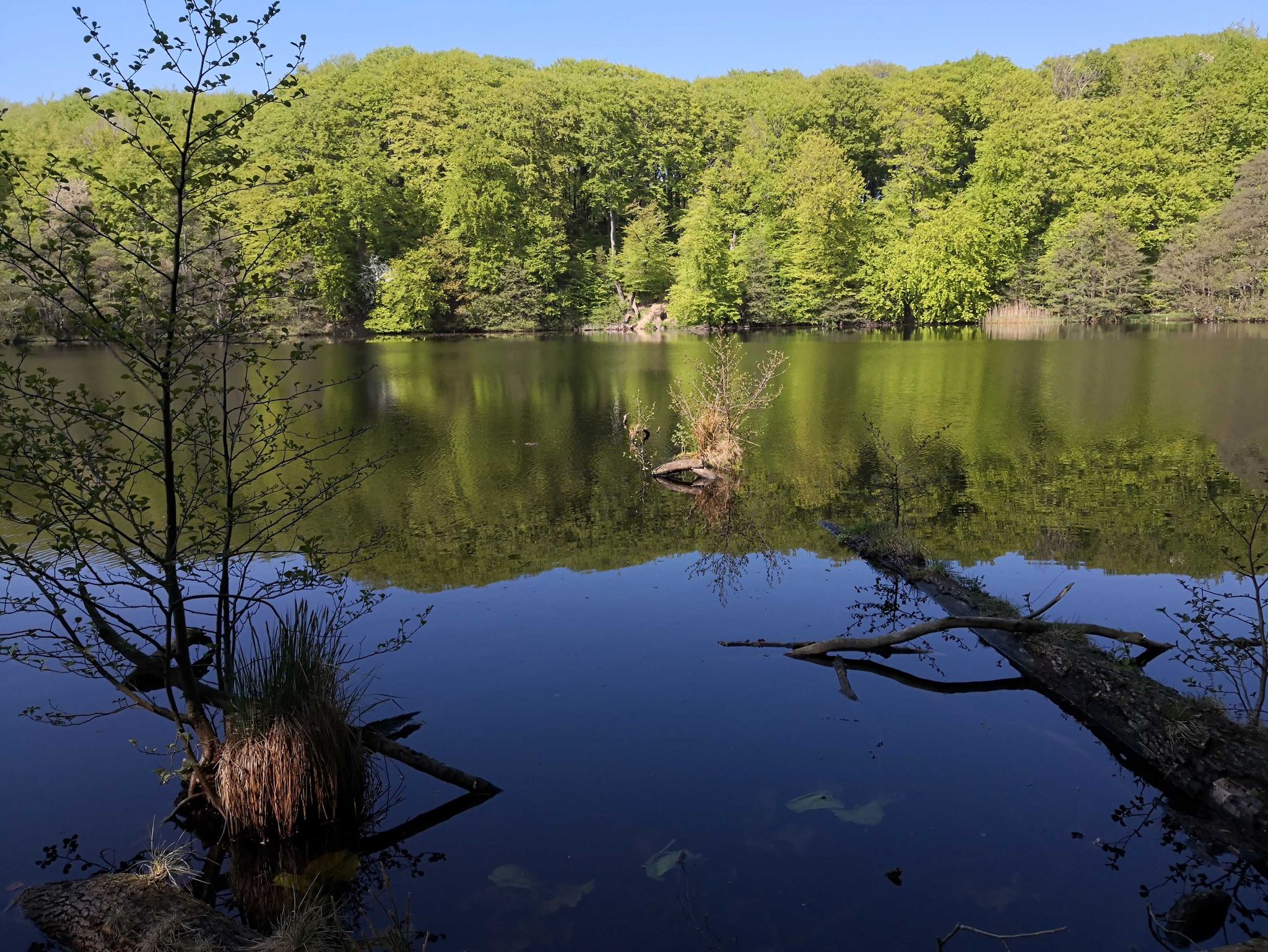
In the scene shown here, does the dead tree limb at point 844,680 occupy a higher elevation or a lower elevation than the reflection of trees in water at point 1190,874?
higher

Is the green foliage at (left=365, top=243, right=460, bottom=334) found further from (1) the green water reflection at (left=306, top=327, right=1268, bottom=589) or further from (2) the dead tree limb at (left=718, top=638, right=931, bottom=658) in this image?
(2) the dead tree limb at (left=718, top=638, right=931, bottom=658)

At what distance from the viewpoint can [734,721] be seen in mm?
7223

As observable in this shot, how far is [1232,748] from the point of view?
18.6 feet

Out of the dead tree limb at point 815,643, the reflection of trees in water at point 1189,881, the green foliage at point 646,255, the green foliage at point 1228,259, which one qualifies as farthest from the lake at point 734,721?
the green foliage at point 646,255

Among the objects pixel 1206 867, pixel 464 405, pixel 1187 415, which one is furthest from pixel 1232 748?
pixel 464 405

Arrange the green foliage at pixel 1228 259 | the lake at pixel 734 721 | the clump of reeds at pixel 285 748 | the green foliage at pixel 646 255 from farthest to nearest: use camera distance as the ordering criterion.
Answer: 1. the green foliage at pixel 646 255
2. the green foliage at pixel 1228 259
3. the clump of reeds at pixel 285 748
4. the lake at pixel 734 721

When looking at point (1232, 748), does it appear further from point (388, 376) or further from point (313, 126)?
point (313, 126)

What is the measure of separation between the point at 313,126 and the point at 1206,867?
59.3 m

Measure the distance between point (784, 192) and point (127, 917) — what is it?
56179 millimetres

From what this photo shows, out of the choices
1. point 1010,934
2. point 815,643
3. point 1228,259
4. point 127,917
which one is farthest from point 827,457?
point 1228,259

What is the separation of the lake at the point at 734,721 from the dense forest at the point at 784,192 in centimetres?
3507

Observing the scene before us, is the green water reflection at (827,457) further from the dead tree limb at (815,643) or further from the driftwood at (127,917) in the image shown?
the driftwood at (127,917)

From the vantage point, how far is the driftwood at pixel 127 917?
4355 mm

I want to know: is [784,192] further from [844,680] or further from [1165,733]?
[1165,733]
